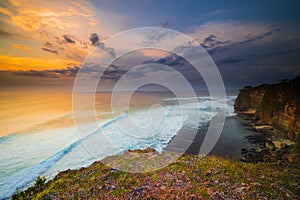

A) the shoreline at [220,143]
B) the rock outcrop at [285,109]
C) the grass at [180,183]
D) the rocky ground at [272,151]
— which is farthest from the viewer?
the rock outcrop at [285,109]

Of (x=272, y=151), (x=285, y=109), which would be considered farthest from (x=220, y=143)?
(x=285, y=109)

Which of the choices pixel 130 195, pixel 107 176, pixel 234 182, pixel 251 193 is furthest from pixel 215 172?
pixel 107 176

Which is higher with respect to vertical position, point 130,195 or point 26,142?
point 130,195

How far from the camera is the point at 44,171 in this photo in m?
10.8

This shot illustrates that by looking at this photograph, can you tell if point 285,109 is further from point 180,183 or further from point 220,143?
point 180,183

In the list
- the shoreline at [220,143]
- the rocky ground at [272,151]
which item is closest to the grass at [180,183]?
the rocky ground at [272,151]

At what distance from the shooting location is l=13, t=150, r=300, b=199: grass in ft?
19.0

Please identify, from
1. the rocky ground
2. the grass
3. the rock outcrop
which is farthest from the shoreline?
the grass

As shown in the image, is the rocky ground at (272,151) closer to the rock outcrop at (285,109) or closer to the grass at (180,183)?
the rock outcrop at (285,109)

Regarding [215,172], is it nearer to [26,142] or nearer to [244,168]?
[244,168]

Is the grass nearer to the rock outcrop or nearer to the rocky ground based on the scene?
the rocky ground

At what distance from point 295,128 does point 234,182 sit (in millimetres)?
15357

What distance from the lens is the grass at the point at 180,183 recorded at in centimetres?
579

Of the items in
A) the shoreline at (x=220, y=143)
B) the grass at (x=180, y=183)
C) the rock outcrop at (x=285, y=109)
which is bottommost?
the shoreline at (x=220, y=143)
